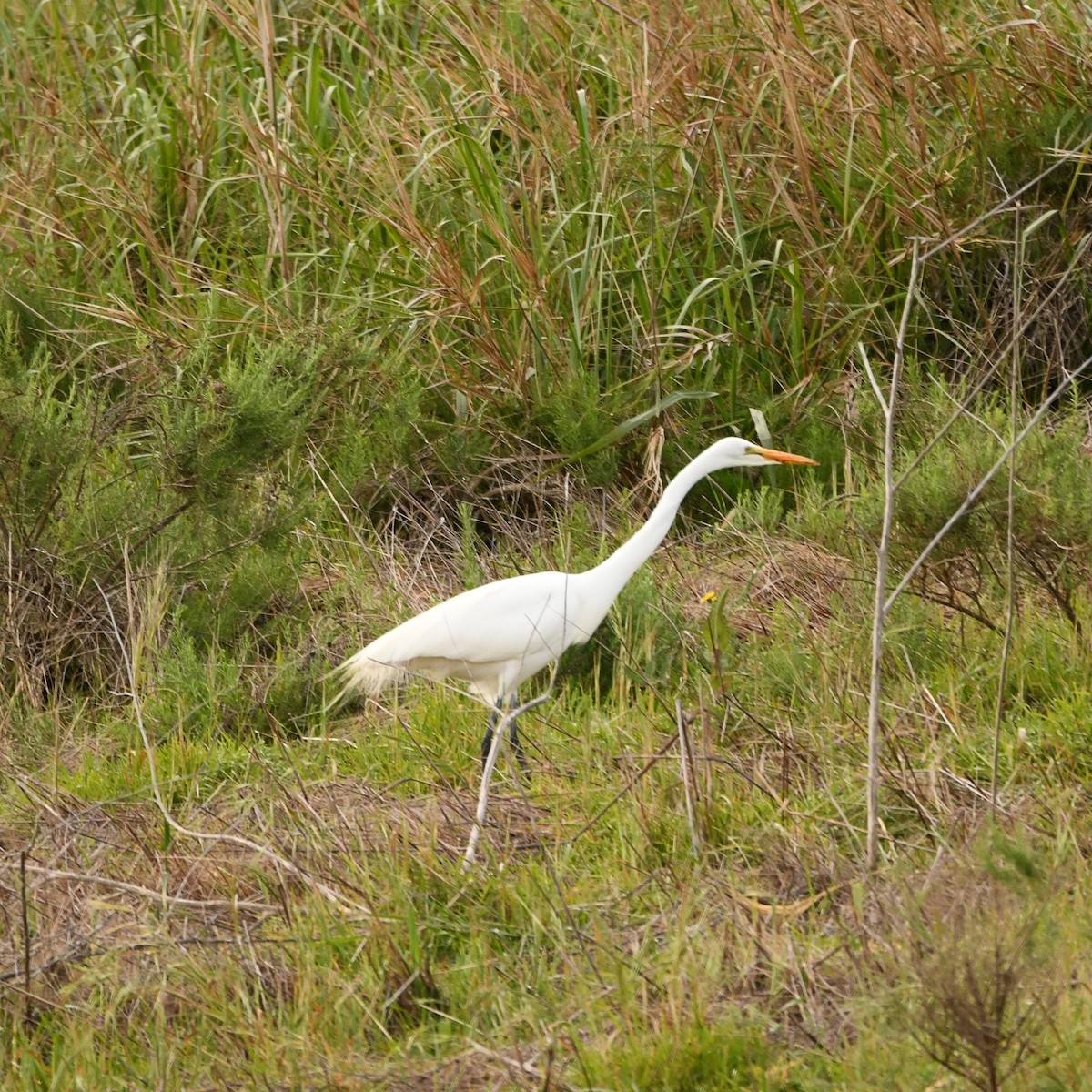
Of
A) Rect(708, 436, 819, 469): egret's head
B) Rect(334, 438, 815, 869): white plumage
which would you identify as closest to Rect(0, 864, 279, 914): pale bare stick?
Rect(334, 438, 815, 869): white plumage

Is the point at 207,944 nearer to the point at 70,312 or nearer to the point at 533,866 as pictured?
the point at 533,866

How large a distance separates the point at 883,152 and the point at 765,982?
3.05 meters

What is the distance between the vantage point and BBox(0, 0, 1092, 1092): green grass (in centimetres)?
233

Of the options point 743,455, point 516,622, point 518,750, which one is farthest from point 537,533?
point 518,750

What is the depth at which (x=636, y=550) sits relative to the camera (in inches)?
135

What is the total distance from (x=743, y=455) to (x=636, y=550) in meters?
0.34

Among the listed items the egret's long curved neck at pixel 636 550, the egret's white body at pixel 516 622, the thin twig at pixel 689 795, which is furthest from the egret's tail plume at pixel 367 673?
the thin twig at pixel 689 795

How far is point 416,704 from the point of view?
12.0 feet

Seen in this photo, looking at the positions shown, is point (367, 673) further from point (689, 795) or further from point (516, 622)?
point (689, 795)

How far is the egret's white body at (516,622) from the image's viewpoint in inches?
132

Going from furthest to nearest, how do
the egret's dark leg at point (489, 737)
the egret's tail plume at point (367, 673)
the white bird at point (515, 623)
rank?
the egret's tail plume at point (367, 673) → the white bird at point (515, 623) → the egret's dark leg at point (489, 737)

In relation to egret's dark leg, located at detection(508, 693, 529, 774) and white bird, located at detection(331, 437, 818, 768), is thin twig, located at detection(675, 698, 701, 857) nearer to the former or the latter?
egret's dark leg, located at detection(508, 693, 529, 774)

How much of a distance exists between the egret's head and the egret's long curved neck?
10 cm

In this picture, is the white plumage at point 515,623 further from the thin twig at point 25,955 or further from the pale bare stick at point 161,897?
the thin twig at point 25,955
